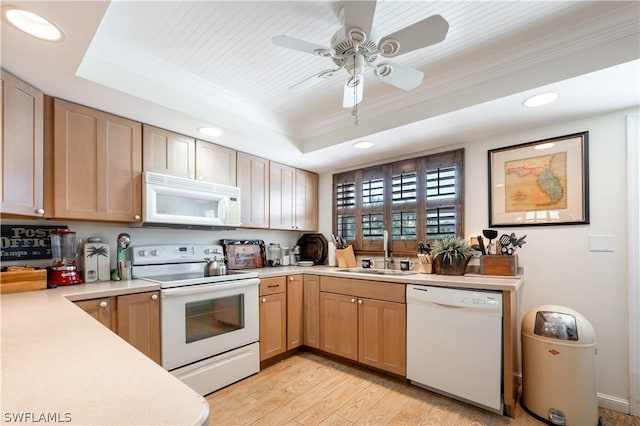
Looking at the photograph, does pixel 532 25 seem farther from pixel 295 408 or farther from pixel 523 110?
pixel 295 408

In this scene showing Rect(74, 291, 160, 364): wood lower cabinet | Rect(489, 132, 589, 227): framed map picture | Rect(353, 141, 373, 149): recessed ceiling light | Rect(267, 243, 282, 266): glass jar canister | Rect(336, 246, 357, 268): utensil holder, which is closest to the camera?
Rect(74, 291, 160, 364): wood lower cabinet

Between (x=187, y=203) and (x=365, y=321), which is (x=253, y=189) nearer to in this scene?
(x=187, y=203)

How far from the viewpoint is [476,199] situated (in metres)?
2.71

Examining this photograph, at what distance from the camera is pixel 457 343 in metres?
2.11

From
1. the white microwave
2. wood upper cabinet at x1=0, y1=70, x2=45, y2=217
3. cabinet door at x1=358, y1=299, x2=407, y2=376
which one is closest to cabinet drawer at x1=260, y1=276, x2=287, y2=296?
the white microwave

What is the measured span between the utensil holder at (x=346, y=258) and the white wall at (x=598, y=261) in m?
1.58

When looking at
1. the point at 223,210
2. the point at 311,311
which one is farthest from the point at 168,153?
the point at 311,311

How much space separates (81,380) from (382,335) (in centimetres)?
224

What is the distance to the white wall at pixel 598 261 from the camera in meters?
2.06

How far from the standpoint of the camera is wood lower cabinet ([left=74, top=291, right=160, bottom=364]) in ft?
5.98

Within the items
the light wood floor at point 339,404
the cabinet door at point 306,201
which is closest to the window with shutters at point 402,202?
the cabinet door at point 306,201

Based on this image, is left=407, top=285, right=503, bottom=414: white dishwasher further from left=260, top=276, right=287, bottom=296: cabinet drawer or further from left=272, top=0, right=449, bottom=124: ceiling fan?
left=272, top=0, right=449, bottom=124: ceiling fan

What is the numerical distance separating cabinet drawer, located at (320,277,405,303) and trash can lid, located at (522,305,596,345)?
862mm

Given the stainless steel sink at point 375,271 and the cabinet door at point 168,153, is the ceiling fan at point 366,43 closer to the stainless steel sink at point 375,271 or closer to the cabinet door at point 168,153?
the cabinet door at point 168,153
